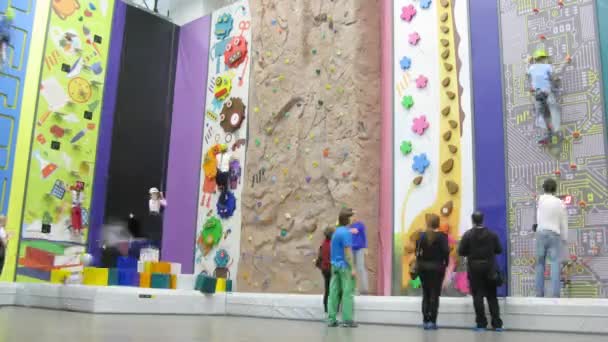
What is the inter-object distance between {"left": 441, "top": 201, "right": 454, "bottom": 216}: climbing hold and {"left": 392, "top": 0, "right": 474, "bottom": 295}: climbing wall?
0.05ft

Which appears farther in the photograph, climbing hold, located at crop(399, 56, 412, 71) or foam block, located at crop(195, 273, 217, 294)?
climbing hold, located at crop(399, 56, 412, 71)

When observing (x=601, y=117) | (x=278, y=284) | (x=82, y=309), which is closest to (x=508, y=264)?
(x=601, y=117)

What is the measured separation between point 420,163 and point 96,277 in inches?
198

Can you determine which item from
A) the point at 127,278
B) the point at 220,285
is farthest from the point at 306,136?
the point at 127,278

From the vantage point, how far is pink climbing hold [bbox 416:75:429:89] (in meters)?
9.23

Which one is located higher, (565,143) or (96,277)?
(565,143)

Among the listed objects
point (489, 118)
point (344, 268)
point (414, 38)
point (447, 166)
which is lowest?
point (344, 268)

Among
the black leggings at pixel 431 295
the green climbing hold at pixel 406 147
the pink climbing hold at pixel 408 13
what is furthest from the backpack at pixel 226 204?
the black leggings at pixel 431 295

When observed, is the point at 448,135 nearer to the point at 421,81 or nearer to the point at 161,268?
the point at 421,81

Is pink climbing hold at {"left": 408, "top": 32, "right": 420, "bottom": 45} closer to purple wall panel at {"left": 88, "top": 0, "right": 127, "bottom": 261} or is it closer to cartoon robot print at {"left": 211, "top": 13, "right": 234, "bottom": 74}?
cartoon robot print at {"left": 211, "top": 13, "right": 234, "bottom": 74}

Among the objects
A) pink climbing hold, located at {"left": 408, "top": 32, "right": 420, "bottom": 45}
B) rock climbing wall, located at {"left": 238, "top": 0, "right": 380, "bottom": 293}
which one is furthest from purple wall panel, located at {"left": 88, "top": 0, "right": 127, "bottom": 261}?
pink climbing hold, located at {"left": 408, "top": 32, "right": 420, "bottom": 45}

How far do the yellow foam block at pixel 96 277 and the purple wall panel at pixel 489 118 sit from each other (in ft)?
17.7

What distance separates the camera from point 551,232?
6.77 meters

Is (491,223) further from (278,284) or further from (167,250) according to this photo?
(167,250)
